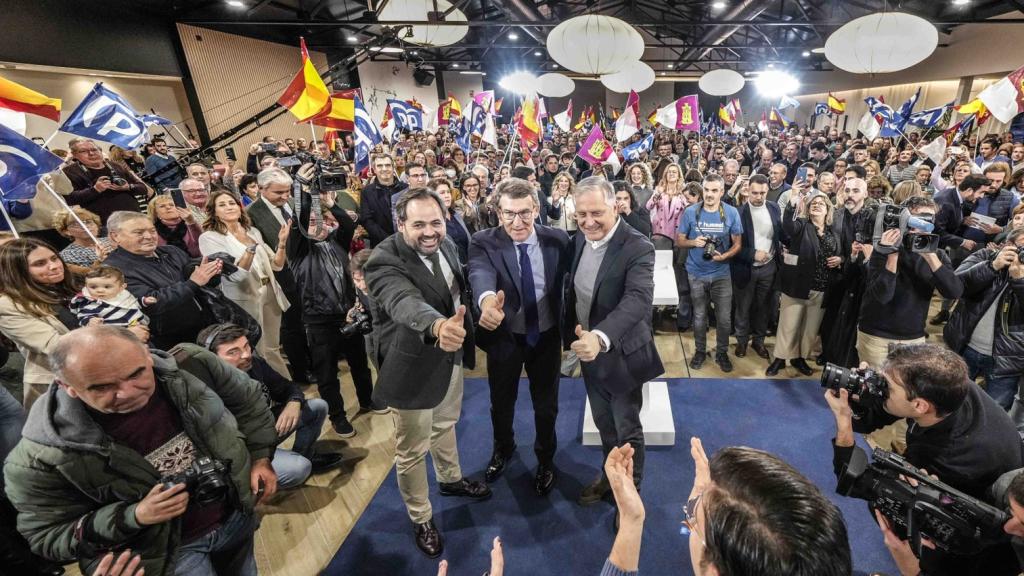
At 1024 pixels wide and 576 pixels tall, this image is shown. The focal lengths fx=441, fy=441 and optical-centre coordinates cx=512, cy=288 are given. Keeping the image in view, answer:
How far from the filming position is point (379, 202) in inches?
173

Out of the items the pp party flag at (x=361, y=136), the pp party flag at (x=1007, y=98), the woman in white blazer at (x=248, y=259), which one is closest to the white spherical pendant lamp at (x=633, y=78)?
the pp party flag at (x=1007, y=98)

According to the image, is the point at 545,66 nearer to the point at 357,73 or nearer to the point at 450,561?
the point at 357,73

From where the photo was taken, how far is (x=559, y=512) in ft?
8.57

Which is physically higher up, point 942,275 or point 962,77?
point 962,77

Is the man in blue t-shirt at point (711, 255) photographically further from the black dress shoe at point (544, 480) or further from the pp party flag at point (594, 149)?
the pp party flag at point (594, 149)

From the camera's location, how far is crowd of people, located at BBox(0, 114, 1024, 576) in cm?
134

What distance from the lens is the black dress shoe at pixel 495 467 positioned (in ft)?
9.35

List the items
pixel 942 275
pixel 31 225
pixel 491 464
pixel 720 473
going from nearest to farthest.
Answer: pixel 720 473, pixel 942 275, pixel 491 464, pixel 31 225

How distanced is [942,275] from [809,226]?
1040 mm

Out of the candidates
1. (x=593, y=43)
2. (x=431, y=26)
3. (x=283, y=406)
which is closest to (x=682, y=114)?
(x=593, y=43)

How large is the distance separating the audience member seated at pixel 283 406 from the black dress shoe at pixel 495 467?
42.0 inches

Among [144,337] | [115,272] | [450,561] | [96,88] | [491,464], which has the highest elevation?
[96,88]

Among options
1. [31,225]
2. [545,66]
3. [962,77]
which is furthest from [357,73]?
[962,77]

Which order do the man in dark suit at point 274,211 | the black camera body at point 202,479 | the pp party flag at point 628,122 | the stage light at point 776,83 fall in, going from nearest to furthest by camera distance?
the black camera body at point 202,479, the man in dark suit at point 274,211, the pp party flag at point 628,122, the stage light at point 776,83
